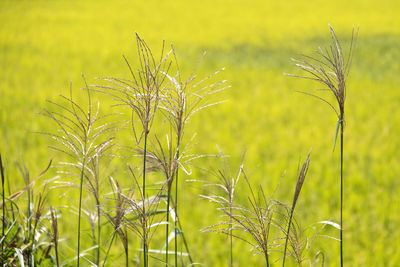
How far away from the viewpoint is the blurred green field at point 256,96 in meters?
3.06

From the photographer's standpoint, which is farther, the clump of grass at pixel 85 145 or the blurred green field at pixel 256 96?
the blurred green field at pixel 256 96

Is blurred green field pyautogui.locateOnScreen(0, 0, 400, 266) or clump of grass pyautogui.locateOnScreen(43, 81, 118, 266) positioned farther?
blurred green field pyautogui.locateOnScreen(0, 0, 400, 266)

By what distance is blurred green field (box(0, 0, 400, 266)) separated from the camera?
3.06 meters

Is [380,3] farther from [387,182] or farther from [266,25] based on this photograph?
[387,182]

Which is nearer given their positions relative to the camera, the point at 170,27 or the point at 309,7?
the point at 170,27

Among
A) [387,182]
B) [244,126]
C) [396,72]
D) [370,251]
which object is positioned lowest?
[370,251]

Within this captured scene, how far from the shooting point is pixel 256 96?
20.9 feet

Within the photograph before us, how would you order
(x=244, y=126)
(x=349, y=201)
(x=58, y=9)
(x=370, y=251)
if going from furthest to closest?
1. (x=58, y=9)
2. (x=244, y=126)
3. (x=349, y=201)
4. (x=370, y=251)

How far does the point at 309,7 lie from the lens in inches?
631

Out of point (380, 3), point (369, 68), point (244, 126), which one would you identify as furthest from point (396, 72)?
point (380, 3)

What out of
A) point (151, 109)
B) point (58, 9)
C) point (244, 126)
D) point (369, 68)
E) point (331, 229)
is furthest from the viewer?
point (58, 9)

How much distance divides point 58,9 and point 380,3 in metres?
11.8

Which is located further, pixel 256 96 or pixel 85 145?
pixel 256 96

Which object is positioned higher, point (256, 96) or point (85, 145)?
point (256, 96)
